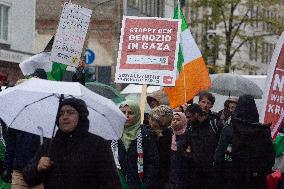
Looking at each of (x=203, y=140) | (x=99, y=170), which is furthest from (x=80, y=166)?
(x=203, y=140)

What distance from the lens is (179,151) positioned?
40.0 ft

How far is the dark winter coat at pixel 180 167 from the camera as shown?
12.1 m

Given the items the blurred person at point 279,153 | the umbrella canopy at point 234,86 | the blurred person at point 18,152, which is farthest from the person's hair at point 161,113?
the umbrella canopy at point 234,86

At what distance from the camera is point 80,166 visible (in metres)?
8.09

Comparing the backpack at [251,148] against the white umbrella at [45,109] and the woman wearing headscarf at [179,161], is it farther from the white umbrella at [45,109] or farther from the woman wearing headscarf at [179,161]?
the white umbrella at [45,109]

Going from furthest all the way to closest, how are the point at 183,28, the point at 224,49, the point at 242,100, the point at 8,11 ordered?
the point at 224,49
the point at 8,11
the point at 183,28
the point at 242,100

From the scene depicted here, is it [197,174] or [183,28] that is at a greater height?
[183,28]

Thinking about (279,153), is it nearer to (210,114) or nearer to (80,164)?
(210,114)

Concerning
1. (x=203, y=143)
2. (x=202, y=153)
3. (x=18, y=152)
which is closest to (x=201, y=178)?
(x=202, y=153)

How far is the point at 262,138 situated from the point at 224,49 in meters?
35.8

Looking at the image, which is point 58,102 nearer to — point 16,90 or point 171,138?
point 16,90

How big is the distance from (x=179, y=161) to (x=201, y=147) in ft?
1.02

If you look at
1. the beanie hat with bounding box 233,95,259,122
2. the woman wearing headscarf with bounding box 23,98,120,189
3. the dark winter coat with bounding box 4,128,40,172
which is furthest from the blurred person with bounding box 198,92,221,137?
the woman wearing headscarf with bounding box 23,98,120,189

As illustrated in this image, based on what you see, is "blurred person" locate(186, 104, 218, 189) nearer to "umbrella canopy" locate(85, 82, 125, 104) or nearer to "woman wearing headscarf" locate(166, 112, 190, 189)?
"woman wearing headscarf" locate(166, 112, 190, 189)
